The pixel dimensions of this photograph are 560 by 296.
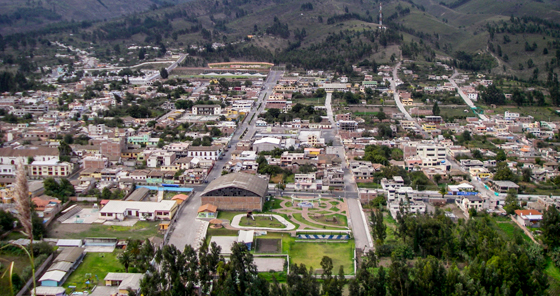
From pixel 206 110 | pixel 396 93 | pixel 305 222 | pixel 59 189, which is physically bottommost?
pixel 305 222

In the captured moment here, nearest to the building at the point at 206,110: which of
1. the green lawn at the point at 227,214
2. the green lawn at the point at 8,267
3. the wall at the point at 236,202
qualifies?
the wall at the point at 236,202

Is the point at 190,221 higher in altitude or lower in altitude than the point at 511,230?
higher

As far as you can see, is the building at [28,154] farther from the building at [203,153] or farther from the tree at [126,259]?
the tree at [126,259]

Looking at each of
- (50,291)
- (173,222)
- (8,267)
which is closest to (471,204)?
(173,222)

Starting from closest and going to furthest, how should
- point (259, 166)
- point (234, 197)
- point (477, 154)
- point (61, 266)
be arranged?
1. point (61, 266)
2. point (234, 197)
3. point (259, 166)
4. point (477, 154)

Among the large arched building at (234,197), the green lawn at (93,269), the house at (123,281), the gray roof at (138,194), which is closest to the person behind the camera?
the house at (123,281)

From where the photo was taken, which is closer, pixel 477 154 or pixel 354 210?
pixel 354 210

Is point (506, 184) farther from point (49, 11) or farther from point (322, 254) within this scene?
point (49, 11)
